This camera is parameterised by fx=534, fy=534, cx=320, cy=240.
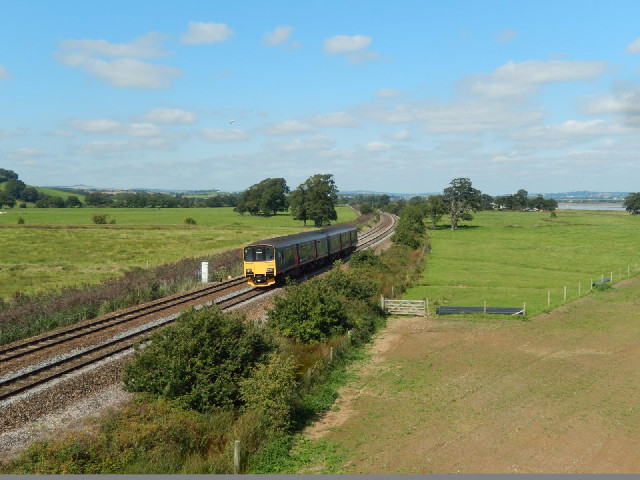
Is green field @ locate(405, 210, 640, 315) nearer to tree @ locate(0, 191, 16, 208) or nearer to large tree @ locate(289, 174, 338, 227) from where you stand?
large tree @ locate(289, 174, 338, 227)

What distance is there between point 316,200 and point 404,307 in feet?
230

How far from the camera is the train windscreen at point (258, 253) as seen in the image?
32.6 meters

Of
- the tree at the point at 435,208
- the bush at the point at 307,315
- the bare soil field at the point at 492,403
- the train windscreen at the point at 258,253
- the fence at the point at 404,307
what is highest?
the tree at the point at 435,208

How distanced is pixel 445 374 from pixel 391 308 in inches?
435

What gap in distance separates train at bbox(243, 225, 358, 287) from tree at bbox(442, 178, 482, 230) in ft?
204

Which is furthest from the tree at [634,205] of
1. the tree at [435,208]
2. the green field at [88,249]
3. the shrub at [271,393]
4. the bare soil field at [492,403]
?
the shrub at [271,393]

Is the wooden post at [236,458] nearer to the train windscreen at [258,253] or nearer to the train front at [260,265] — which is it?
the train front at [260,265]

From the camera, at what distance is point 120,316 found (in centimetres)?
2569

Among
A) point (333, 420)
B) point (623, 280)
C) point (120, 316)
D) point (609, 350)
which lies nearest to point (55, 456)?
point (333, 420)

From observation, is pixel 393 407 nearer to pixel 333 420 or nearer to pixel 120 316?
pixel 333 420

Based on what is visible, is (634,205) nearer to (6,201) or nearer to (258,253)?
(258,253)

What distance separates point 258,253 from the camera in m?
Result: 32.8

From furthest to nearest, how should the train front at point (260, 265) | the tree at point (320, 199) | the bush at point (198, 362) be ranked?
1. the tree at point (320, 199)
2. the train front at point (260, 265)
3. the bush at point (198, 362)

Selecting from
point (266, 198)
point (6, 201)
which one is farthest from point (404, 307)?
point (6, 201)
